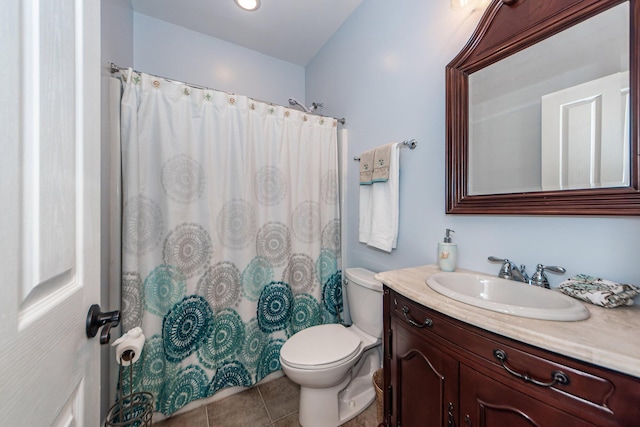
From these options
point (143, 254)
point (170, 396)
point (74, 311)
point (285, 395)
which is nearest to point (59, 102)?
point (74, 311)

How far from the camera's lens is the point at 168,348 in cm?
134

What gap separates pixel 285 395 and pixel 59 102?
71.3 inches

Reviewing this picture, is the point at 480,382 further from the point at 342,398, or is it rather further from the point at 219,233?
the point at 219,233

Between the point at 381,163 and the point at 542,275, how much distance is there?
0.90 metres

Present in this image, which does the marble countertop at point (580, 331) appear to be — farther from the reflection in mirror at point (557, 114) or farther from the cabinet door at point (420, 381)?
the reflection in mirror at point (557, 114)

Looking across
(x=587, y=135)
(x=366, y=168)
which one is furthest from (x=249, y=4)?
(x=587, y=135)

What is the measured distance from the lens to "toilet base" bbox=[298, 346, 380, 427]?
1.25 metres

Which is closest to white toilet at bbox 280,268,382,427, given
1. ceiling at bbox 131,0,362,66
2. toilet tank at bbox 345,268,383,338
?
toilet tank at bbox 345,268,383,338

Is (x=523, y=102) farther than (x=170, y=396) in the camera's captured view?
No

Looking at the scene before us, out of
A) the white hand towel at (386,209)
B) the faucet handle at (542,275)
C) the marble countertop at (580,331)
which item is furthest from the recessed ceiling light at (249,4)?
the faucet handle at (542,275)

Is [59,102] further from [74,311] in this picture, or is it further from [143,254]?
[143,254]

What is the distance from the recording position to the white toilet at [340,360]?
1176 millimetres

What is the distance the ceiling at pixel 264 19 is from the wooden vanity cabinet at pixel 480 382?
2.01 metres

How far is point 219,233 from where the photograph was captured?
1507 mm
